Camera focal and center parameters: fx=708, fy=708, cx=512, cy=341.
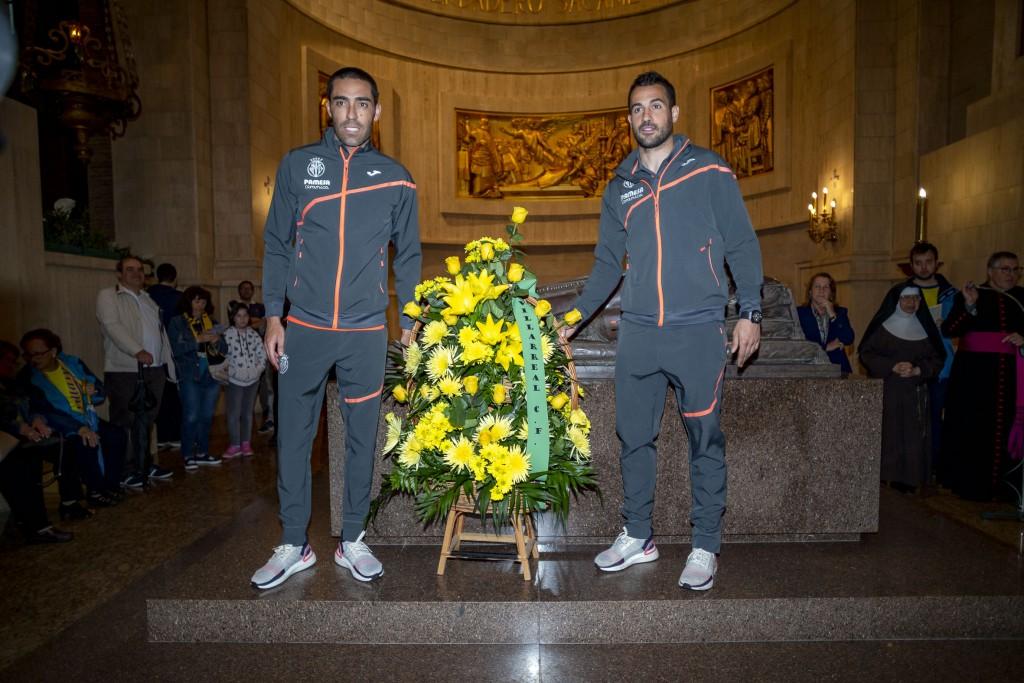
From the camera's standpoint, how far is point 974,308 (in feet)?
15.5

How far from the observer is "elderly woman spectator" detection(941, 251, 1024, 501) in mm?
4504

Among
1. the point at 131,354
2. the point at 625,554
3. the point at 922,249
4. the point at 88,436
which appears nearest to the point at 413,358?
the point at 625,554

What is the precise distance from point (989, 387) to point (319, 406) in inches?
168

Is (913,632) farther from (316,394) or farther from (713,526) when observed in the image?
(316,394)

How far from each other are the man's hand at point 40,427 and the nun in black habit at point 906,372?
205 inches

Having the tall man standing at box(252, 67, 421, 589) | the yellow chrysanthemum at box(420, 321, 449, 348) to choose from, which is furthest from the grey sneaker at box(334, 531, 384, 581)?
the yellow chrysanthemum at box(420, 321, 449, 348)

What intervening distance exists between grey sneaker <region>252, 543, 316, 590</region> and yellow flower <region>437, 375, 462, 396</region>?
36.0 inches

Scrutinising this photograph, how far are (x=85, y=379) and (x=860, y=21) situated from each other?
9.21m

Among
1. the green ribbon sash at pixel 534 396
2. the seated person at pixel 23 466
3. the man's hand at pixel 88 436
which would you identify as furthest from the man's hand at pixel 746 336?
the man's hand at pixel 88 436

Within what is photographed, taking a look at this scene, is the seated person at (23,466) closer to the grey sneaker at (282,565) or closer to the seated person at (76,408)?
the seated person at (76,408)

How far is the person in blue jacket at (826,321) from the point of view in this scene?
→ 549cm

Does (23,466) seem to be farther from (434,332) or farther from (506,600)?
(506,600)

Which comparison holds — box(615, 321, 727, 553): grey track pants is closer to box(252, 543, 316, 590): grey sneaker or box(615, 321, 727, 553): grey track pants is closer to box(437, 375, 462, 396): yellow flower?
box(437, 375, 462, 396): yellow flower

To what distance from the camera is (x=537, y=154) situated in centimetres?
1288
